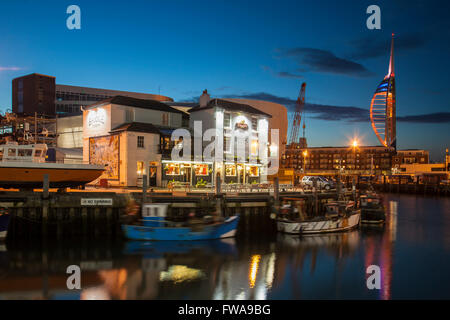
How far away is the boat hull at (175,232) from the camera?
24703 millimetres

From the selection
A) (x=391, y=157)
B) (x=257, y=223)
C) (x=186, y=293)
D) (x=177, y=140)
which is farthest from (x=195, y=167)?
(x=391, y=157)

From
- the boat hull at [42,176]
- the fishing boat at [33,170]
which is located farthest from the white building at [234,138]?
the fishing boat at [33,170]

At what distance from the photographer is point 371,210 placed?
37.1 m

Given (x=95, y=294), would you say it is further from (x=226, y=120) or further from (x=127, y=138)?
Result: (x=226, y=120)

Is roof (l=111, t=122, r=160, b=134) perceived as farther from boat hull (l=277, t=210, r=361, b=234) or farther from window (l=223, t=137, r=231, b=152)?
boat hull (l=277, t=210, r=361, b=234)

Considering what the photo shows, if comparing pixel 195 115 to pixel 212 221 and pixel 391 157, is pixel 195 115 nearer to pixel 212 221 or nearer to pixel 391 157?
pixel 212 221

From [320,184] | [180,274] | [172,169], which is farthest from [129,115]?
[180,274]

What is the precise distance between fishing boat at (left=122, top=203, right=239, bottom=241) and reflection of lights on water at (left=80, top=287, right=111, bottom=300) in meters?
8.49

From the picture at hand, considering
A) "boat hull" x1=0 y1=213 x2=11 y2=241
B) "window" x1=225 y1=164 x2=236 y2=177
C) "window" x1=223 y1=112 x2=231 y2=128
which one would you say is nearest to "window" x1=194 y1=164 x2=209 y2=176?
"window" x1=225 y1=164 x2=236 y2=177

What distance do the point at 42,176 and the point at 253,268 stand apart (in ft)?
60.7

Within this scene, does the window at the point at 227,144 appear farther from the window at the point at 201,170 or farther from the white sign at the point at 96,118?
the white sign at the point at 96,118

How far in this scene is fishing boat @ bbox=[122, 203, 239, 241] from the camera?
24.6 m

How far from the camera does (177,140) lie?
42312 millimetres
